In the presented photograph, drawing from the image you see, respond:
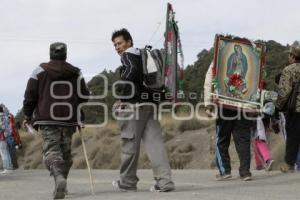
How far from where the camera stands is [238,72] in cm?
1187

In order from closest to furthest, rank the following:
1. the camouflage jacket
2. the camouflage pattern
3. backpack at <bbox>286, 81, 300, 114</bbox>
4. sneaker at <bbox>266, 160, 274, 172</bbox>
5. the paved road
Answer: the paved road, the camouflage pattern, backpack at <bbox>286, 81, 300, 114</bbox>, the camouflage jacket, sneaker at <bbox>266, 160, 274, 172</bbox>

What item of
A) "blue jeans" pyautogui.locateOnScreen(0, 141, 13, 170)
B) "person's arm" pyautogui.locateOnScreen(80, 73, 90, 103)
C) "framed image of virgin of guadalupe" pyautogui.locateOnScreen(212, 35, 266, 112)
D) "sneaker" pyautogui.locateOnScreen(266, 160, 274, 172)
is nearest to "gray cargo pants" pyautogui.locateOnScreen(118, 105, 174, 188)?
"person's arm" pyautogui.locateOnScreen(80, 73, 90, 103)

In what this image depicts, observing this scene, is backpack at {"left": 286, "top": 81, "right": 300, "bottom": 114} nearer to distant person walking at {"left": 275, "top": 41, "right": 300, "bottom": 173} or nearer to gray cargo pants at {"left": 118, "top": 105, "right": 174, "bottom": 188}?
distant person walking at {"left": 275, "top": 41, "right": 300, "bottom": 173}

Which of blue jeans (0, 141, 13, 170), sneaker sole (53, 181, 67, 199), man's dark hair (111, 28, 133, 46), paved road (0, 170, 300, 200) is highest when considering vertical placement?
man's dark hair (111, 28, 133, 46)

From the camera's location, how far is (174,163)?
20.7 meters

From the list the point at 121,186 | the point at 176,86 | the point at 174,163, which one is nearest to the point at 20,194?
the point at 121,186

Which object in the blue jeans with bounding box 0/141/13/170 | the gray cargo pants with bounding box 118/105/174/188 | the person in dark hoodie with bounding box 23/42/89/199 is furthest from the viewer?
the blue jeans with bounding box 0/141/13/170

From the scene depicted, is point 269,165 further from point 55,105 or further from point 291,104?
point 55,105

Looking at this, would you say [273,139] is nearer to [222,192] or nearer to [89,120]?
[222,192]

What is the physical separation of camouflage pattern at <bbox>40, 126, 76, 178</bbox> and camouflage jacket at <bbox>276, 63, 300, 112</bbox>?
12.7 feet

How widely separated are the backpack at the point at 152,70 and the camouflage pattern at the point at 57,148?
3.89 feet

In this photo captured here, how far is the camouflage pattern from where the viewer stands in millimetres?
9031

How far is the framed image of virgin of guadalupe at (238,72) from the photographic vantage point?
38.0 ft

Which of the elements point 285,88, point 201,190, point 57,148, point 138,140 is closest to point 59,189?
point 57,148
